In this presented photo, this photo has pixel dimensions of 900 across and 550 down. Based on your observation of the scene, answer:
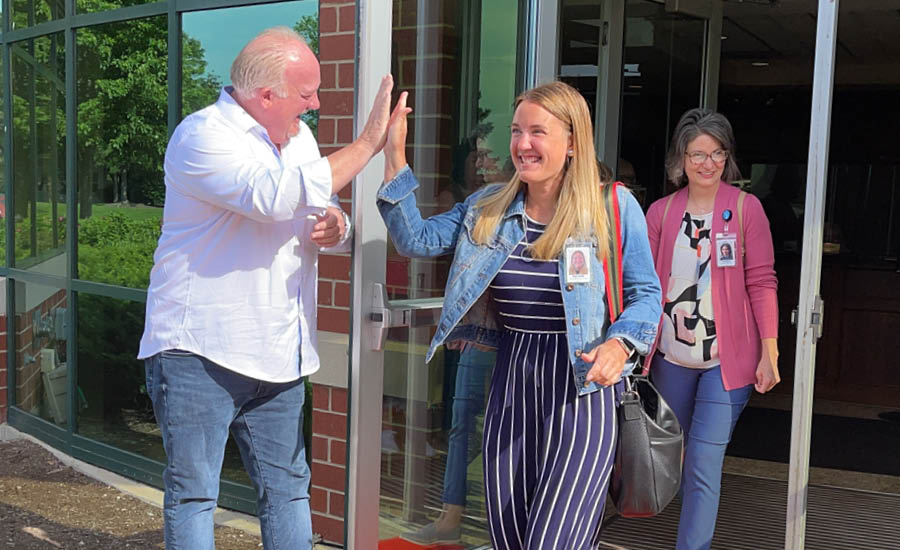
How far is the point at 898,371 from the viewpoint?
301 inches

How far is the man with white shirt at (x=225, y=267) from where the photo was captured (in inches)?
96.2

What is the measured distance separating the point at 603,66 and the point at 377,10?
3.10 meters

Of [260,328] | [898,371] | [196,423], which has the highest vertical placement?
[260,328]

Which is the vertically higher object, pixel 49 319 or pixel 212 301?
pixel 212 301

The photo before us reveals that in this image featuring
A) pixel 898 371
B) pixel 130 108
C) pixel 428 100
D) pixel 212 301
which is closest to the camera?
pixel 212 301

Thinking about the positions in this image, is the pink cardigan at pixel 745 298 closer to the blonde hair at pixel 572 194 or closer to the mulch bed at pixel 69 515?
the blonde hair at pixel 572 194

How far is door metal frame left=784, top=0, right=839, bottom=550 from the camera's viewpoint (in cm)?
336

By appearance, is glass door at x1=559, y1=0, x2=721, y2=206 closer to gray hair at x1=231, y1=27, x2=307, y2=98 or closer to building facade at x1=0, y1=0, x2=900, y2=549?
building facade at x1=0, y1=0, x2=900, y2=549

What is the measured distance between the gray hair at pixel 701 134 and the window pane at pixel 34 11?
384 cm

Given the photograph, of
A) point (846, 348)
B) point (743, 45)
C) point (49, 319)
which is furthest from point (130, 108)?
point (743, 45)

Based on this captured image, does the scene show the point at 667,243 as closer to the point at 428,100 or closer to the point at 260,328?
the point at 428,100

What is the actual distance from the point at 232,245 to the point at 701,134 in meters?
1.82

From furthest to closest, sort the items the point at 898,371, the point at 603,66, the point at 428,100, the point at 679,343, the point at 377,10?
the point at 898,371 → the point at 603,66 → the point at 679,343 → the point at 428,100 → the point at 377,10

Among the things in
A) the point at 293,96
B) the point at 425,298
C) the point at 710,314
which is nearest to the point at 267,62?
the point at 293,96
